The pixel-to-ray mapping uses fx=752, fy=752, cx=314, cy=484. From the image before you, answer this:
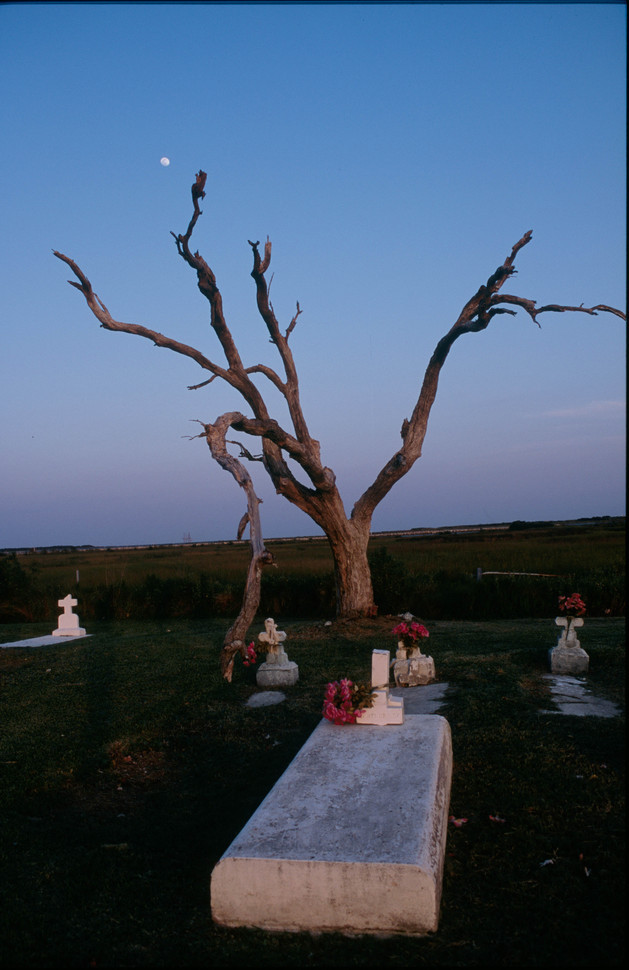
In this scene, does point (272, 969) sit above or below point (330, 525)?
below

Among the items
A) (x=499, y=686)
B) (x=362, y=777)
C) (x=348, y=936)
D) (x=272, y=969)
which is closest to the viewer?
(x=272, y=969)

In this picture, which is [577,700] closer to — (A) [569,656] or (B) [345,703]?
(A) [569,656]

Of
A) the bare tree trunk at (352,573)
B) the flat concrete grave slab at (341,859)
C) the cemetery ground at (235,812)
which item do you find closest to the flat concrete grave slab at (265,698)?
the cemetery ground at (235,812)

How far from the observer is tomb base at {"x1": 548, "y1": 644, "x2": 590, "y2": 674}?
9.51 m

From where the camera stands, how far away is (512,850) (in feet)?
15.1

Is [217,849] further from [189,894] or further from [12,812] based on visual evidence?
[12,812]

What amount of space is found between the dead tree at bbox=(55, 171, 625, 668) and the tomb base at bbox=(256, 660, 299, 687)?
5.02 metres

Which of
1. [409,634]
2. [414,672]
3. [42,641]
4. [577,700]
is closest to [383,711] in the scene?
[577,700]

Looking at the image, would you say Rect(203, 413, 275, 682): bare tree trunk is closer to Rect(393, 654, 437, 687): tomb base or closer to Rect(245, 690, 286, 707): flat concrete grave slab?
Rect(245, 690, 286, 707): flat concrete grave slab

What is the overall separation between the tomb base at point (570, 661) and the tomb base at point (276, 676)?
3.37 meters

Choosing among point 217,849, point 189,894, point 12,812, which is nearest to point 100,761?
point 12,812

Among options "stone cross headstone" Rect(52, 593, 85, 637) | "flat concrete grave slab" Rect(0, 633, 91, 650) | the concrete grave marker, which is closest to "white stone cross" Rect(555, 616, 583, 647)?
the concrete grave marker

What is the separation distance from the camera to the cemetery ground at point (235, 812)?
3715mm

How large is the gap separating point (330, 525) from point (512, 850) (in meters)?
10.9
